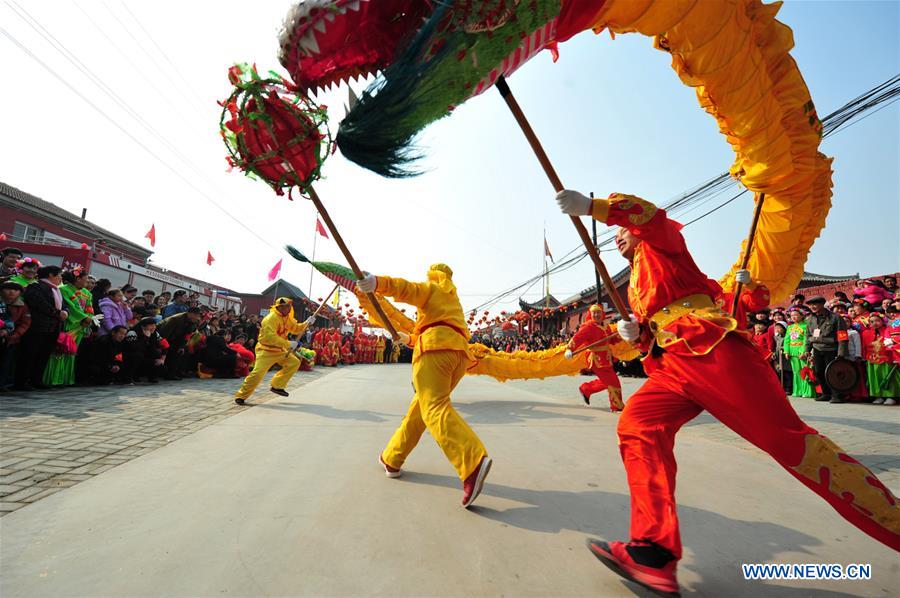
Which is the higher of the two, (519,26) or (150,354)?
(519,26)

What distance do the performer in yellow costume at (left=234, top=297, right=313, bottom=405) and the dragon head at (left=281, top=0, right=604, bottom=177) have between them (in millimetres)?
4775

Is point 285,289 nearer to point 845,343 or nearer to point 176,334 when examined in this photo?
point 176,334

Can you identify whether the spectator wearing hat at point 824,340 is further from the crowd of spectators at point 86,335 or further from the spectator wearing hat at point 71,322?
the spectator wearing hat at point 71,322

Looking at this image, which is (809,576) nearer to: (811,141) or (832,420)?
(811,141)

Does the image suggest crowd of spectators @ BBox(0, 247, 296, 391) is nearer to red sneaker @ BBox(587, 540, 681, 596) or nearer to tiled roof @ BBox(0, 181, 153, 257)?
red sneaker @ BBox(587, 540, 681, 596)

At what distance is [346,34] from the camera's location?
180cm

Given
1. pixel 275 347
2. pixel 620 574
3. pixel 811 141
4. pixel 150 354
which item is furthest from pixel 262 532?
pixel 150 354

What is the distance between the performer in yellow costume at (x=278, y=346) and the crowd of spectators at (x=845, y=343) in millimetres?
6469

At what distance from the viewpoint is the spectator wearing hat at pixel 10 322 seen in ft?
17.1

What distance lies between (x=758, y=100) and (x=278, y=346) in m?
6.15

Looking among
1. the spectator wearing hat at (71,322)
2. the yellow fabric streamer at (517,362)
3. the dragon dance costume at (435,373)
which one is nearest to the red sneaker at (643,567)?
the dragon dance costume at (435,373)

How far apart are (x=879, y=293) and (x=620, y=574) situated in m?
9.15

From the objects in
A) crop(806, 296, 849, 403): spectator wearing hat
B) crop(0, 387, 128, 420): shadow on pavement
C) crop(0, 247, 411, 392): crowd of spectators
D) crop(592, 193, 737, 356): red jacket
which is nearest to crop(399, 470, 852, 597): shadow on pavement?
crop(592, 193, 737, 356): red jacket

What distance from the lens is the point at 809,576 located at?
1.68 m
